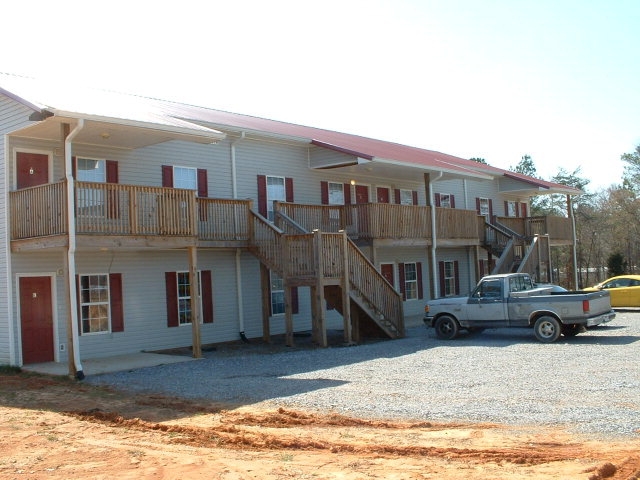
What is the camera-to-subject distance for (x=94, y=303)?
57.5 ft

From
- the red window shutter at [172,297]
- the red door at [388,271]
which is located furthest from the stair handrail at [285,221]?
the red door at [388,271]

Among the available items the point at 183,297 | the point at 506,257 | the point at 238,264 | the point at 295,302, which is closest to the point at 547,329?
the point at 295,302

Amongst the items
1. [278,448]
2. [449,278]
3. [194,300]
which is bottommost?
[278,448]

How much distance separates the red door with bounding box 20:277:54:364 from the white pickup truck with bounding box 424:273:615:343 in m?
9.93

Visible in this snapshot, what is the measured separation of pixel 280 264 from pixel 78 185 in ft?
19.3

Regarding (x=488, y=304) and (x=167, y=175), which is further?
(x=167, y=175)

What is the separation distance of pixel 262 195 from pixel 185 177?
2.80 m

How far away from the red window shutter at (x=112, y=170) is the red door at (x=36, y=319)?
2932mm

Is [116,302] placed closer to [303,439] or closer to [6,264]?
[6,264]

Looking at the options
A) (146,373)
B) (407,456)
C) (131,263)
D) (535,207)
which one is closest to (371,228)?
(131,263)

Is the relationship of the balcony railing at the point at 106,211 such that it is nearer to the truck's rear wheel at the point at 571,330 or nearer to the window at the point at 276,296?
the window at the point at 276,296

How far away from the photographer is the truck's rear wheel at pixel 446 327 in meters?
19.2

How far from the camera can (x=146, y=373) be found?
48.7ft

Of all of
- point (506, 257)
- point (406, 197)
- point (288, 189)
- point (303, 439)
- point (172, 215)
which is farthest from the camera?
point (406, 197)
